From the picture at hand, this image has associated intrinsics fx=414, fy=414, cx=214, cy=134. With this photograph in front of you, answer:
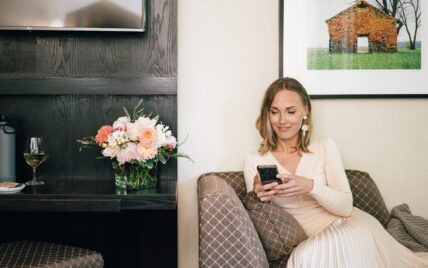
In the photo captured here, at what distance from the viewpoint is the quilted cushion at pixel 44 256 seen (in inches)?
64.7

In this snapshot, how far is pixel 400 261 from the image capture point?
1691 millimetres

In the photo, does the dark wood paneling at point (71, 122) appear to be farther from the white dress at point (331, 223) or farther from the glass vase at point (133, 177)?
the white dress at point (331, 223)

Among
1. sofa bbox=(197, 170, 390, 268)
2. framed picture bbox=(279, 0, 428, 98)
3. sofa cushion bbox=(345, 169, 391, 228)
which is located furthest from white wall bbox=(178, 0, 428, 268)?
sofa bbox=(197, 170, 390, 268)

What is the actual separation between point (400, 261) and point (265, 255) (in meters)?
0.56

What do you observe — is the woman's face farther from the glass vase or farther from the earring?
the glass vase

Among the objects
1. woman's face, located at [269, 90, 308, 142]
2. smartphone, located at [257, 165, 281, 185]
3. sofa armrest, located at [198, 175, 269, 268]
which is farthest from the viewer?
woman's face, located at [269, 90, 308, 142]

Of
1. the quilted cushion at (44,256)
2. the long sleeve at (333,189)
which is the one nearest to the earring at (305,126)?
the long sleeve at (333,189)

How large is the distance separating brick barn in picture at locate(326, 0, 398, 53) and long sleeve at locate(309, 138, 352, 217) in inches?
24.3

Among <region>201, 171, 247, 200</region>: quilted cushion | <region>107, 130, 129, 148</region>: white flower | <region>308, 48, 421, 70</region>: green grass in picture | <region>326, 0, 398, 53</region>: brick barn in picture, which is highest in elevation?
<region>326, 0, 398, 53</region>: brick barn in picture

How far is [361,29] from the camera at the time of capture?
236 cm

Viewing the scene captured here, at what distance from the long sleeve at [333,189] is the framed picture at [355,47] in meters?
0.45

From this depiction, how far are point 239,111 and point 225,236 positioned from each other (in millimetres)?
991

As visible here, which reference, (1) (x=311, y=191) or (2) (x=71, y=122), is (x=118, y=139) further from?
(1) (x=311, y=191)

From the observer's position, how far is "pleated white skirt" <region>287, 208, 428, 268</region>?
5.25 ft
